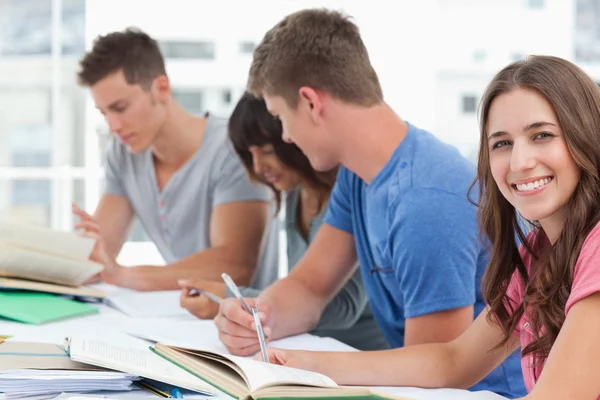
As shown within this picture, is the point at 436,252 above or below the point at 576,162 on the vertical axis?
below

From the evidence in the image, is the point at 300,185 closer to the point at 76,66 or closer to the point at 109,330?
the point at 109,330

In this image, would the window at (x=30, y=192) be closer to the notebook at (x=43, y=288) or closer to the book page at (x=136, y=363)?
the notebook at (x=43, y=288)

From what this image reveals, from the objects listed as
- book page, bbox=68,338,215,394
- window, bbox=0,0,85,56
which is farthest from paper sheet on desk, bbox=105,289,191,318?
window, bbox=0,0,85,56

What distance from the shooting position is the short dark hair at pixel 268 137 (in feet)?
6.75

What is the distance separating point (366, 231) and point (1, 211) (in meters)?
4.66

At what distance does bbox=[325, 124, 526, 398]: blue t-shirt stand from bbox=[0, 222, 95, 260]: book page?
2.15 feet

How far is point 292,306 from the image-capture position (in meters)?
1.63

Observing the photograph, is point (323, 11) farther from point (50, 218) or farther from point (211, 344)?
point (50, 218)

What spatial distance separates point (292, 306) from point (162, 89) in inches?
43.5

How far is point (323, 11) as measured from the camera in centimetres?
176

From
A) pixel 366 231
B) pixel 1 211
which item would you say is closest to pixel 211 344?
pixel 366 231

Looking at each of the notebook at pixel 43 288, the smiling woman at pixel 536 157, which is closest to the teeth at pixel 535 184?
the smiling woman at pixel 536 157

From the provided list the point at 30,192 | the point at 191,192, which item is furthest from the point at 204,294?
the point at 30,192

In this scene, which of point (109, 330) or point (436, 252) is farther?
point (109, 330)
